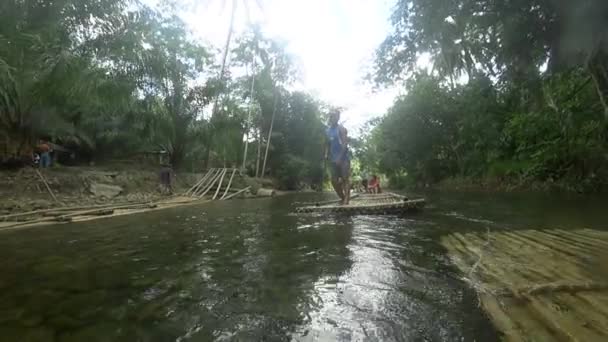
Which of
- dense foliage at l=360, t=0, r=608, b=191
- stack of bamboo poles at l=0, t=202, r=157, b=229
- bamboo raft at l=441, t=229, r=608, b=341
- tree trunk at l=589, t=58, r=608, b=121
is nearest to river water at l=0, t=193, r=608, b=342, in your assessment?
bamboo raft at l=441, t=229, r=608, b=341

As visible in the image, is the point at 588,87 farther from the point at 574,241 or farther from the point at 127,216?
the point at 127,216

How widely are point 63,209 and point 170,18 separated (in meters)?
13.4

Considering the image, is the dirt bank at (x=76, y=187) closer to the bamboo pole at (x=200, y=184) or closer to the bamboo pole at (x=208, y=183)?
the bamboo pole at (x=200, y=184)

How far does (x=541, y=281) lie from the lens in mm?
2527

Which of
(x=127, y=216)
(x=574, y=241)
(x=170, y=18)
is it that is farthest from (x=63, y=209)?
(x=170, y=18)

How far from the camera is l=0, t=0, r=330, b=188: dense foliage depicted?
850 centimetres

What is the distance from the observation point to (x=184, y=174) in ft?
53.2

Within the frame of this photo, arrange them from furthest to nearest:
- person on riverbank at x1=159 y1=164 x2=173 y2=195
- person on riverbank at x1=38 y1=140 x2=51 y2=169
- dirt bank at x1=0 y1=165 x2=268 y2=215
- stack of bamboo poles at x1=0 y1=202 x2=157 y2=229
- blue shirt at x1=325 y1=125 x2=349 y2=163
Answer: person on riverbank at x1=159 y1=164 x2=173 y2=195 < person on riverbank at x1=38 y1=140 x2=51 y2=169 < dirt bank at x1=0 y1=165 x2=268 y2=215 < blue shirt at x1=325 y1=125 x2=349 y2=163 < stack of bamboo poles at x1=0 y1=202 x2=157 y2=229

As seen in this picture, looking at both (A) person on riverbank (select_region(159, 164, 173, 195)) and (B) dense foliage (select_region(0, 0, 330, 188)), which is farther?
(A) person on riverbank (select_region(159, 164, 173, 195))

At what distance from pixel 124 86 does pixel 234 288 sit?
10.1 metres

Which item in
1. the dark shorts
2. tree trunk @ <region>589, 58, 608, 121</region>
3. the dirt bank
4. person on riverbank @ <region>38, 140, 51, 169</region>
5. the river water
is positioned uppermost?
tree trunk @ <region>589, 58, 608, 121</region>

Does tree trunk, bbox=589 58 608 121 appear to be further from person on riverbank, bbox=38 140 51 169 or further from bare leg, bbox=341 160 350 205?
person on riverbank, bbox=38 140 51 169

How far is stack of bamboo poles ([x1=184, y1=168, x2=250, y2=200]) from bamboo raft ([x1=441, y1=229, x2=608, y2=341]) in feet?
37.5

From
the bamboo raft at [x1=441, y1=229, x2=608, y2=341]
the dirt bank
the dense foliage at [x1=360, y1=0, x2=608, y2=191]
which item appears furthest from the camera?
the dirt bank
